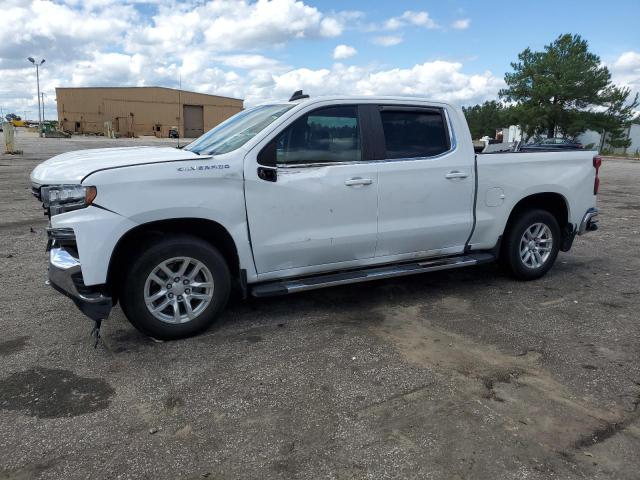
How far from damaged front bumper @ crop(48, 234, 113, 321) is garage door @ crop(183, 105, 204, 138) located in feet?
236

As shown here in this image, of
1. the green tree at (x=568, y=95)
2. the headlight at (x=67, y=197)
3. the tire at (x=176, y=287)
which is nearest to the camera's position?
the headlight at (x=67, y=197)

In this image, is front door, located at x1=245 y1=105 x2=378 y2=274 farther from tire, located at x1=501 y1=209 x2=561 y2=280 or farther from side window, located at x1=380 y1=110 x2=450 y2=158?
tire, located at x1=501 y1=209 x2=561 y2=280

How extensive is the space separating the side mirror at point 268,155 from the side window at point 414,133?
44.8 inches

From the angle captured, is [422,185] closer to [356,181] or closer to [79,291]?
[356,181]

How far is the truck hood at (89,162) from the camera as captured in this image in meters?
3.91

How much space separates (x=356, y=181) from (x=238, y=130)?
3.89 ft

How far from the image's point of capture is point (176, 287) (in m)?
4.20

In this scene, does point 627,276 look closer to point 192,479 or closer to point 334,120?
point 334,120

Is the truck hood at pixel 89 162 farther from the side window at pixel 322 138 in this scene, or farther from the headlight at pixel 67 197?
the side window at pixel 322 138

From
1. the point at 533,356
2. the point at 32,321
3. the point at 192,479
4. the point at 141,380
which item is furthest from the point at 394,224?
the point at 32,321

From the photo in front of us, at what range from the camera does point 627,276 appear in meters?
6.30

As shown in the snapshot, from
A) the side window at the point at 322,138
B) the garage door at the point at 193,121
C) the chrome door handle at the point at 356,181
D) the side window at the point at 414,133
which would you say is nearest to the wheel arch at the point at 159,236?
the side window at the point at 322,138

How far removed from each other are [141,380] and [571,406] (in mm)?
2821

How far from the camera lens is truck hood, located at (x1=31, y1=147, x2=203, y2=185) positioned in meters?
3.91
